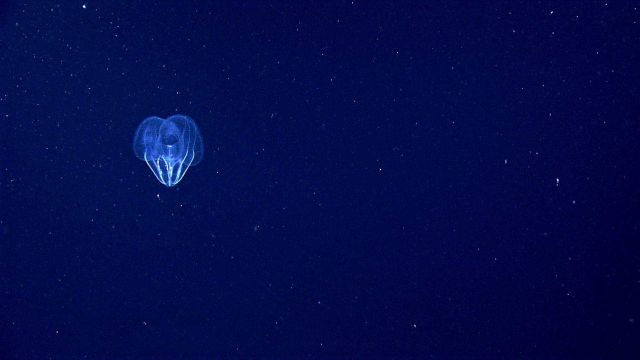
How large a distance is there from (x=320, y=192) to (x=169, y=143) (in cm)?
47

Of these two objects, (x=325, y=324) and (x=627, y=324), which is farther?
(x=325, y=324)

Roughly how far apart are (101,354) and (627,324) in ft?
4.86

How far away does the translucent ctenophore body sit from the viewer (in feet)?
3.78

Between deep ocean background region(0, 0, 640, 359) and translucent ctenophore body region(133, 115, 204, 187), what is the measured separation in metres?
0.03

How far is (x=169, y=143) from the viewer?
1.19m

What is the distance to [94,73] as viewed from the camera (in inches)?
45.5

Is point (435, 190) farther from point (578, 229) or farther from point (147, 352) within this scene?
point (147, 352)

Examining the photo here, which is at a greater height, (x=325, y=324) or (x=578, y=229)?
(x=578, y=229)

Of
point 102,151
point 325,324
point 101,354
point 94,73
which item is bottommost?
point 101,354

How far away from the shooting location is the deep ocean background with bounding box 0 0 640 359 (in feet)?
3.39

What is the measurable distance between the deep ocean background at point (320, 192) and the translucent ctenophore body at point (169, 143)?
1.2 inches

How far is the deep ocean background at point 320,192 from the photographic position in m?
1.03

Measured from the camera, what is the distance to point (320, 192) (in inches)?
44.2

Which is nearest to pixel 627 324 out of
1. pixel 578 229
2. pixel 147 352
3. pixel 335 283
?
pixel 578 229
